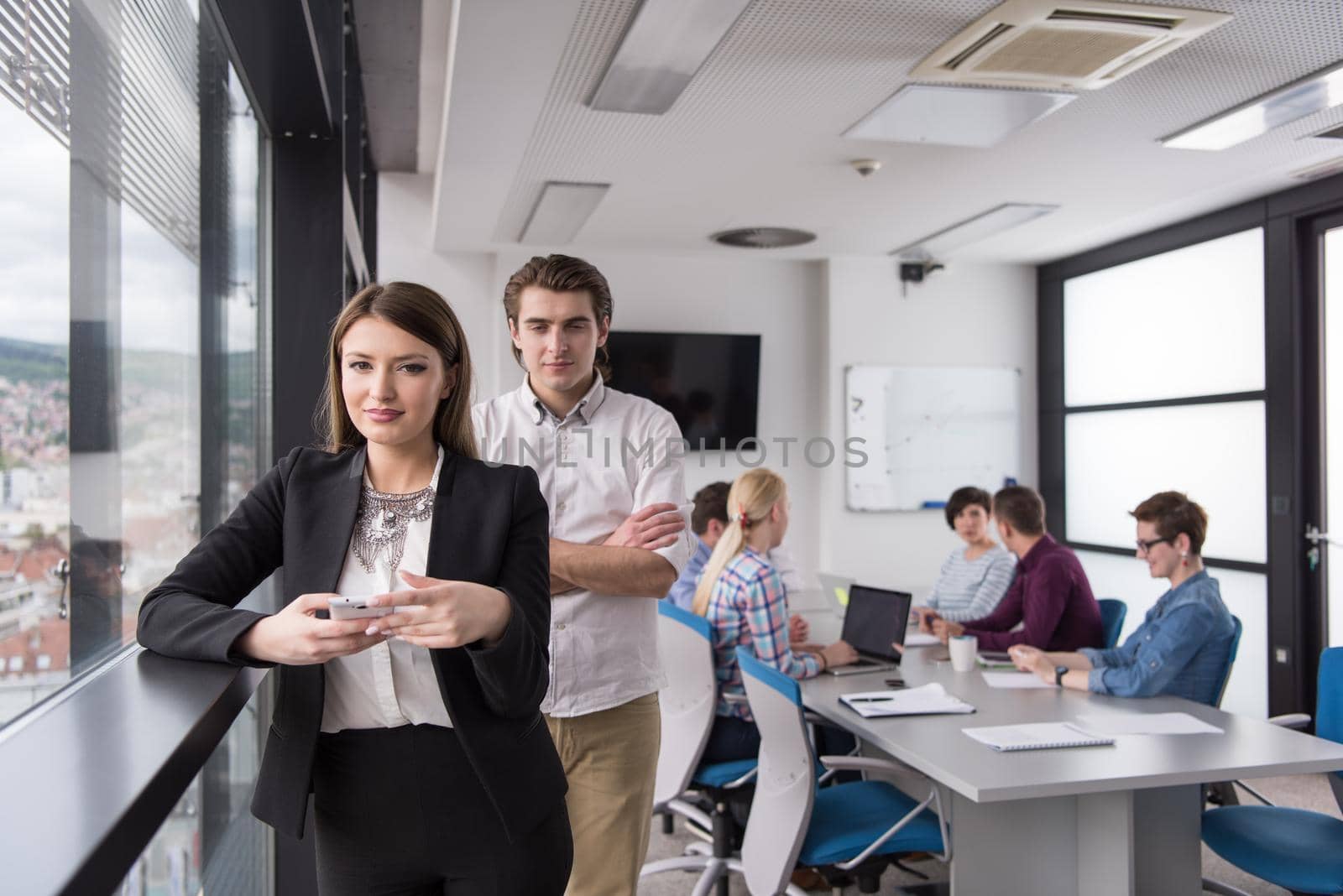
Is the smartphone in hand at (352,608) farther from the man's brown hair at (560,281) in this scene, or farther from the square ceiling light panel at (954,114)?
the square ceiling light panel at (954,114)

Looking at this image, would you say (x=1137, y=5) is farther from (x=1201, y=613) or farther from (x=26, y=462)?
(x=26, y=462)

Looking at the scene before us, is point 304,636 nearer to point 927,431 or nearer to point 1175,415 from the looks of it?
point 1175,415

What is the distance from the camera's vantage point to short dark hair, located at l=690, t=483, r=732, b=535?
446 cm

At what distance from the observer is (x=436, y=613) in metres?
1.08

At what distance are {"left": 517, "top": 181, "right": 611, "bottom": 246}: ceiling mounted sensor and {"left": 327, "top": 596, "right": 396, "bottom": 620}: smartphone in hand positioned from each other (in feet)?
13.4

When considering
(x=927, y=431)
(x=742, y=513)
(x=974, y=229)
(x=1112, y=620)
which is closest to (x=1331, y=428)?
(x=1112, y=620)

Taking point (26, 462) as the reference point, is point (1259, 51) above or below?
above

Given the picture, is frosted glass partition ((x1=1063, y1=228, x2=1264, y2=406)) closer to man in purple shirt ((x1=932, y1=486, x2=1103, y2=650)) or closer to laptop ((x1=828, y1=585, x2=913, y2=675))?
man in purple shirt ((x1=932, y1=486, x2=1103, y2=650))

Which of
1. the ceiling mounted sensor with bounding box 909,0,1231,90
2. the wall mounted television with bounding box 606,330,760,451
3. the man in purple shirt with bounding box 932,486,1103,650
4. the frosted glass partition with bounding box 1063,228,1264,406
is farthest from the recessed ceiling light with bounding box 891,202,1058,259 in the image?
the ceiling mounted sensor with bounding box 909,0,1231,90

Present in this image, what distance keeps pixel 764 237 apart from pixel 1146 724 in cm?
409

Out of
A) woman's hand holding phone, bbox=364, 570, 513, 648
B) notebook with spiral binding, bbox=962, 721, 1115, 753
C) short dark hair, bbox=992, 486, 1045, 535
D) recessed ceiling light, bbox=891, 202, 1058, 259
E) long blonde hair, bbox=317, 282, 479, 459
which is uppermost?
recessed ceiling light, bbox=891, 202, 1058, 259

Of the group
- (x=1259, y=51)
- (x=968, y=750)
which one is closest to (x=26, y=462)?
(x=968, y=750)

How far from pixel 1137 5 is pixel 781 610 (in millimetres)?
2110

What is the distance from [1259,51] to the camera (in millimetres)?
3352
